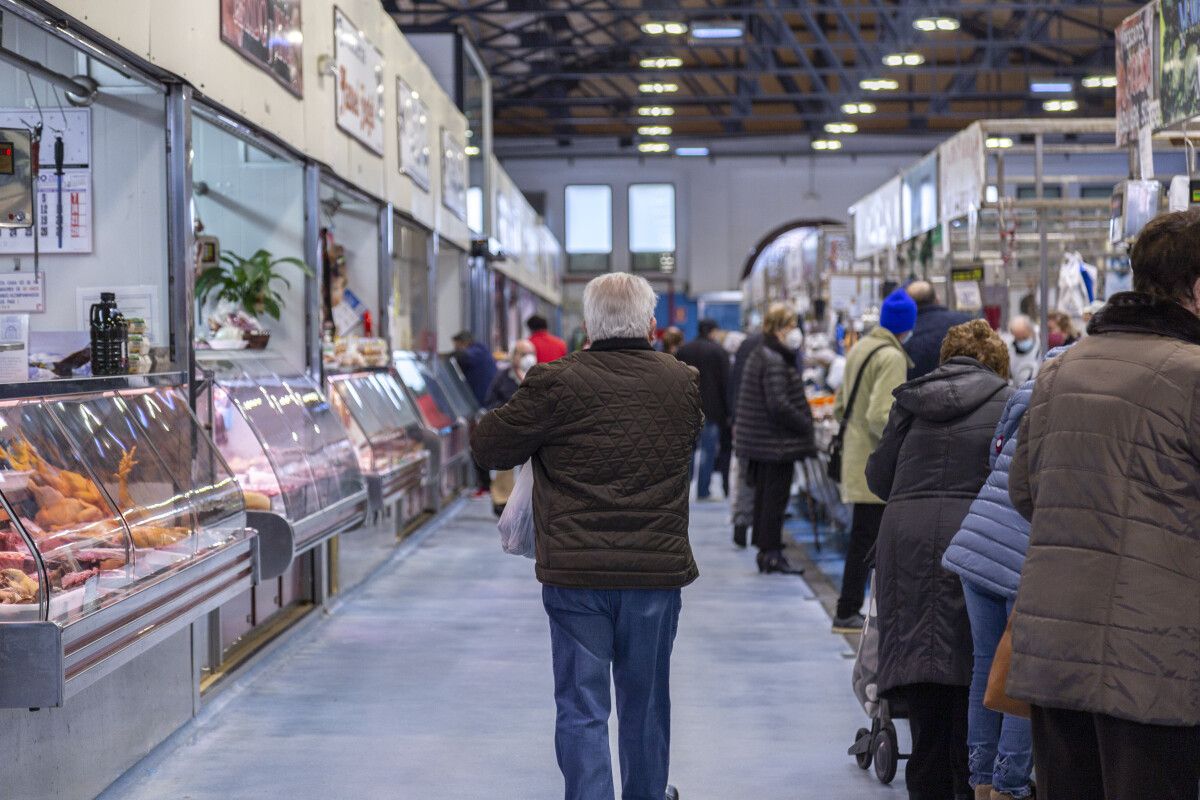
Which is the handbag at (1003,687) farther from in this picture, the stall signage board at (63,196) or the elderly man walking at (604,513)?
the stall signage board at (63,196)

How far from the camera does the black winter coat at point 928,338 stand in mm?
7168

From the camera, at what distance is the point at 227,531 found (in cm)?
489

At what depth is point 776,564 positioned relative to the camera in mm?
8914

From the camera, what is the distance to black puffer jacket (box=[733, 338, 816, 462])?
327 inches

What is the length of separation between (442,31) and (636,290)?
10952 mm

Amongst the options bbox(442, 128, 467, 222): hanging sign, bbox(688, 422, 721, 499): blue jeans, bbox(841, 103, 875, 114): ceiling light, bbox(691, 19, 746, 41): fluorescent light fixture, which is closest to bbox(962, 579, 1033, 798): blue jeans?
bbox(688, 422, 721, 499): blue jeans

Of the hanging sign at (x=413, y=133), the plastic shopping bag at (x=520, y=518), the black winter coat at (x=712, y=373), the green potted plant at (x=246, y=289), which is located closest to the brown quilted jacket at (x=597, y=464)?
the plastic shopping bag at (x=520, y=518)

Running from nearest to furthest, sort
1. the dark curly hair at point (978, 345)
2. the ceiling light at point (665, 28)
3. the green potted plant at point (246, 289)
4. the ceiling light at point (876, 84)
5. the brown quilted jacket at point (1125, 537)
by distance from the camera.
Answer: the brown quilted jacket at point (1125, 537)
the dark curly hair at point (978, 345)
the green potted plant at point (246, 289)
the ceiling light at point (665, 28)
the ceiling light at point (876, 84)

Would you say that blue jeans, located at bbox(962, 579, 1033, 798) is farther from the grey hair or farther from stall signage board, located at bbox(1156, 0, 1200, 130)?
stall signage board, located at bbox(1156, 0, 1200, 130)

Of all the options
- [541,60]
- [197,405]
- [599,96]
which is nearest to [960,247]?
[197,405]

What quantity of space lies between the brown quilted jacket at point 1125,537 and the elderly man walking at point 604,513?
3.81ft

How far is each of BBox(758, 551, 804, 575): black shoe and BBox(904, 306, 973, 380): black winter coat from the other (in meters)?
1.94

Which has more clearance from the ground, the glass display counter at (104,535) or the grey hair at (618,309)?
the grey hair at (618,309)

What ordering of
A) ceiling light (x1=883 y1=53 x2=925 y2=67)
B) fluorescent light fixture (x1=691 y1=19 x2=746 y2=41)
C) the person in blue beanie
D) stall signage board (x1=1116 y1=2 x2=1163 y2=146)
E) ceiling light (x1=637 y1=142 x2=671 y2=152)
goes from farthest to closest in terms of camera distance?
ceiling light (x1=637 y1=142 x2=671 y2=152)
ceiling light (x1=883 y1=53 x2=925 y2=67)
fluorescent light fixture (x1=691 y1=19 x2=746 y2=41)
the person in blue beanie
stall signage board (x1=1116 y1=2 x2=1163 y2=146)
